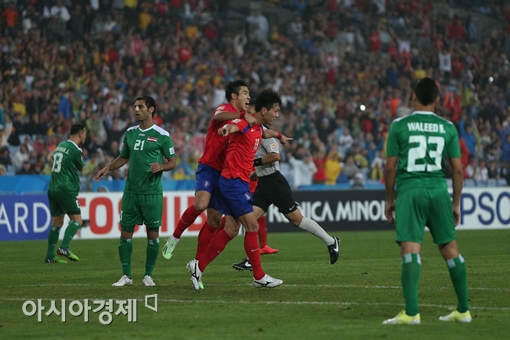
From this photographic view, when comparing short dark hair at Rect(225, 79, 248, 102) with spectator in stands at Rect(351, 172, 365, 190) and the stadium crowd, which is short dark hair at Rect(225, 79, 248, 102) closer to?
the stadium crowd

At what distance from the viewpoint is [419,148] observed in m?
7.82

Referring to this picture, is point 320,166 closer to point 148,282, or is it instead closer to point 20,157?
point 20,157

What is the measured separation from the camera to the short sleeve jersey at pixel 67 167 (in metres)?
16.0

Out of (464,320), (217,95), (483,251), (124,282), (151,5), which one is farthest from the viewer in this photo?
(151,5)

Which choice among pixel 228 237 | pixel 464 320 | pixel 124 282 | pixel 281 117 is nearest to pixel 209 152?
pixel 228 237

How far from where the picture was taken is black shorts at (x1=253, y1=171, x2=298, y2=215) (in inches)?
548

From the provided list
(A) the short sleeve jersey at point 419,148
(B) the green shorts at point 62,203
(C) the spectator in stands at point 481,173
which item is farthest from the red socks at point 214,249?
(C) the spectator in stands at point 481,173

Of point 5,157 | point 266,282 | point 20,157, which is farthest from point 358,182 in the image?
point 266,282

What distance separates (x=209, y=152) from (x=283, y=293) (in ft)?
6.75

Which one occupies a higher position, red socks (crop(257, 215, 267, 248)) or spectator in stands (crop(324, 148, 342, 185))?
spectator in stands (crop(324, 148, 342, 185))

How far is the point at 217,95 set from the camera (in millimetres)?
27750

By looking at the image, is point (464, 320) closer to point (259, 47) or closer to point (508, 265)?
point (508, 265)

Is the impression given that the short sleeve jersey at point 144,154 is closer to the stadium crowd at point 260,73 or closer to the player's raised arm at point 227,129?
the player's raised arm at point 227,129

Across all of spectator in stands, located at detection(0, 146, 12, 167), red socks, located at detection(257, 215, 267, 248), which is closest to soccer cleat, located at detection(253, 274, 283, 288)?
red socks, located at detection(257, 215, 267, 248)
